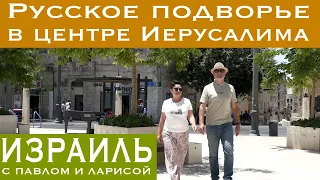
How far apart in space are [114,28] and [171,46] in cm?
133

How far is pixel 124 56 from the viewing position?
490 inches

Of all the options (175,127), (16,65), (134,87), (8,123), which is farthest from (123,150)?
(8,123)

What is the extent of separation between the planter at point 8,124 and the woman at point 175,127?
1141 cm

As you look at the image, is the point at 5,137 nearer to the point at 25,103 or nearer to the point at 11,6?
the point at 11,6

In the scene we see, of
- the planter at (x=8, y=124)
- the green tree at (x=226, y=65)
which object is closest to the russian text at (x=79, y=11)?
the planter at (x=8, y=124)

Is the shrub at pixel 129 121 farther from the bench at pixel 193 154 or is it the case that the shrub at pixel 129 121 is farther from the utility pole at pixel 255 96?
the utility pole at pixel 255 96

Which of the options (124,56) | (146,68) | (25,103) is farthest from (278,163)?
(146,68)

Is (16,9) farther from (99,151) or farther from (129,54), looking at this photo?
(99,151)

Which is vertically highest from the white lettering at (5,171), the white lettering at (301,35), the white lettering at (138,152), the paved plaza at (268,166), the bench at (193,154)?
the white lettering at (301,35)

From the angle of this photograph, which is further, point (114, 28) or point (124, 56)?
point (124, 56)

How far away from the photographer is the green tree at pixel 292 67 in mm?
15353

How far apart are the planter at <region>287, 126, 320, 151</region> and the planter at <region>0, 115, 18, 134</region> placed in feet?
30.4

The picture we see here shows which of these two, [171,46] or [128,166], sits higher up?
[171,46]

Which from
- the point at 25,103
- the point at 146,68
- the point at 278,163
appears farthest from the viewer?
the point at 146,68
